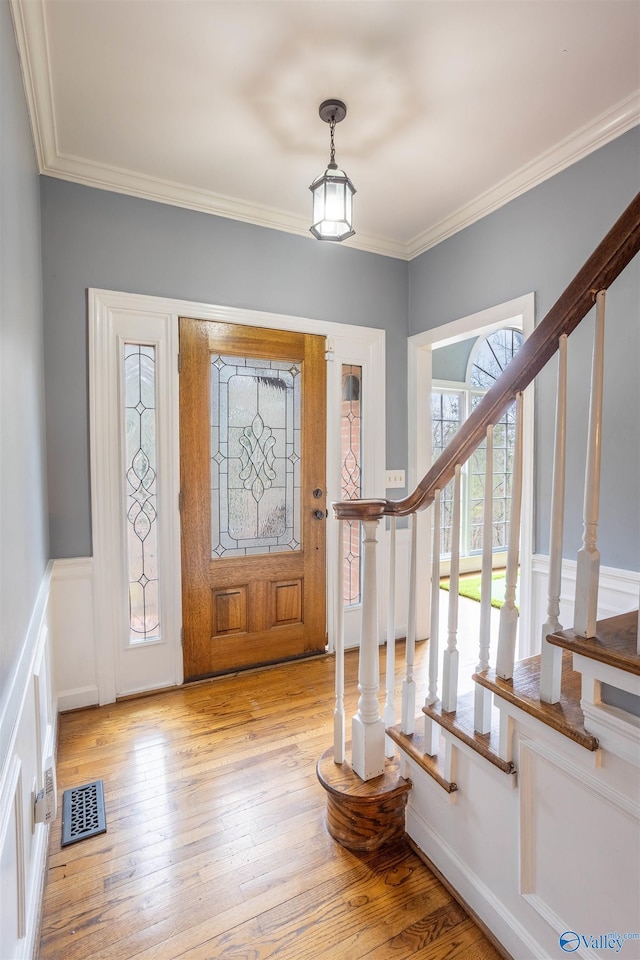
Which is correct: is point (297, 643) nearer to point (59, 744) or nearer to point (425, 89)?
point (59, 744)

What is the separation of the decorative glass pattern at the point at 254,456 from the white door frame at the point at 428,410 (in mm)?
890

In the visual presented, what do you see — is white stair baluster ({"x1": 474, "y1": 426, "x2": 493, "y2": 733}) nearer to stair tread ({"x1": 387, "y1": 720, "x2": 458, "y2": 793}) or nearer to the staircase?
the staircase

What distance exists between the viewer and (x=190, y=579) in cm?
275

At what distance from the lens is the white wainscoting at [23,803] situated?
98 cm

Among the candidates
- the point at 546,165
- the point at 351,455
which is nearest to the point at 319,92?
the point at 546,165

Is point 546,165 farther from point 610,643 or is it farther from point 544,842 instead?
point 544,842

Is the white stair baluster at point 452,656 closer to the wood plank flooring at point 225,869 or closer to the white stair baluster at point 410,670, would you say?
the white stair baluster at point 410,670

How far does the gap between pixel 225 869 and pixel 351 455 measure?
227 centimetres

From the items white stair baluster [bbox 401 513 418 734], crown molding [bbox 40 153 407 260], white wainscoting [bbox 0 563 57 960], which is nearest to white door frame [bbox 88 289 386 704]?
crown molding [bbox 40 153 407 260]

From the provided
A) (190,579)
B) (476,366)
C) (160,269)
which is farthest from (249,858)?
(476,366)

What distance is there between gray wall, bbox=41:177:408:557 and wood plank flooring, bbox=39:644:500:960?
1155 mm

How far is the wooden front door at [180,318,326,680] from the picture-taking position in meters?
2.74

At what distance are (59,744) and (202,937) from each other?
1258 mm

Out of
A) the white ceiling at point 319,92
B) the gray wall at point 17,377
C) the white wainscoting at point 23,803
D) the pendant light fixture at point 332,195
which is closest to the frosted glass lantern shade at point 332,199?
the pendant light fixture at point 332,195
